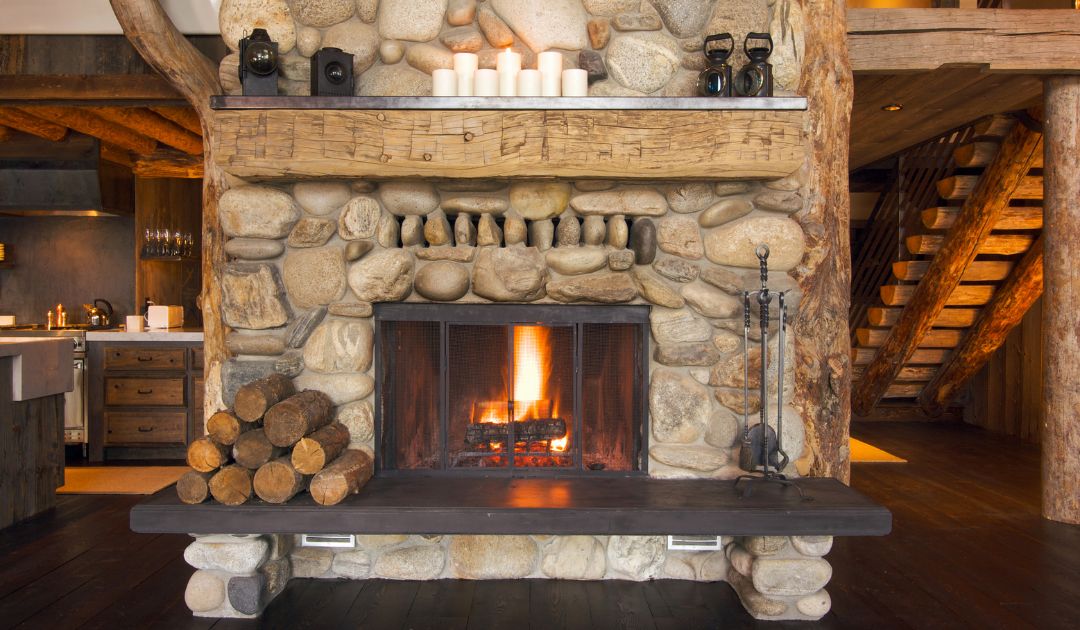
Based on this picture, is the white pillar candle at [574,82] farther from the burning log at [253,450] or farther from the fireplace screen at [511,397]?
the burning log at [253,450]

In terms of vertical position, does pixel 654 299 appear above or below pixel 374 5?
below

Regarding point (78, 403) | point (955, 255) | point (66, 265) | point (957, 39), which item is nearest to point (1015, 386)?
point (955, 255)

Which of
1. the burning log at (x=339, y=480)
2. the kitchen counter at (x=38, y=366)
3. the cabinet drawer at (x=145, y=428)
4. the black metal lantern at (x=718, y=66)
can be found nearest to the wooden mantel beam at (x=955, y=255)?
the black metal lantern at (x=718, y=66)

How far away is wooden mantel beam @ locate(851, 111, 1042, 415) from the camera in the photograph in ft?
16.1

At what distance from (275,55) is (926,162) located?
550 centimetres

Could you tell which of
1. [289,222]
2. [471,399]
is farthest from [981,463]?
[289,222]

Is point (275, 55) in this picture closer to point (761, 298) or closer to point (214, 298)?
point (214, 298)

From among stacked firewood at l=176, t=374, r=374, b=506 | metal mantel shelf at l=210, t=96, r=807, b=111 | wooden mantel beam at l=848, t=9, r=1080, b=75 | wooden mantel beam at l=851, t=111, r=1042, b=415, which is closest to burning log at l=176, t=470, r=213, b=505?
stacked firewood at l=176, t=374, r=374, b=506

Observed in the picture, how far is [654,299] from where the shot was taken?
9.06 feet

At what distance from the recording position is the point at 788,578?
8.38 ft

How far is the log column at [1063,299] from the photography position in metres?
3.57

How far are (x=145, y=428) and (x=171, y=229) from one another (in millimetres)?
2124

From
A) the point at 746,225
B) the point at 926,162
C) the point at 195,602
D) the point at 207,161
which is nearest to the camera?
the point at 195,602

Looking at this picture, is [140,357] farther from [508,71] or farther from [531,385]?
[508,71]
